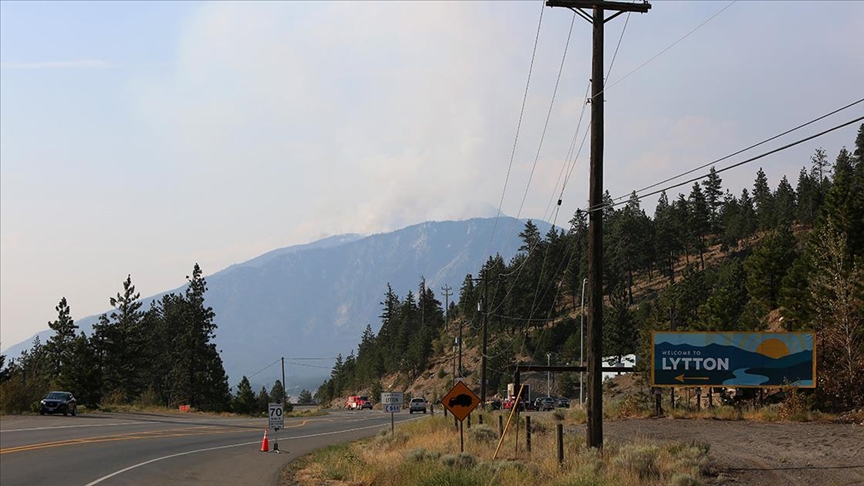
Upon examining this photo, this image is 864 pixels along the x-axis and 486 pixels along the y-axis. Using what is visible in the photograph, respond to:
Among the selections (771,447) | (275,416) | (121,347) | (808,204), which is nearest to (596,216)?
(771,447)

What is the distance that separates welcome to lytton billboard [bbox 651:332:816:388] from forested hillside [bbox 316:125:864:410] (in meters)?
15.0

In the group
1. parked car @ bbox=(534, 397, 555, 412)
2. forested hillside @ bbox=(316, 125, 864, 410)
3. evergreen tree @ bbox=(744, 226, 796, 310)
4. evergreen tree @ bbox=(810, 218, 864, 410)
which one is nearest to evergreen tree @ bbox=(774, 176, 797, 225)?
forested hillside @ bbox=(316, 125, 864, 410)

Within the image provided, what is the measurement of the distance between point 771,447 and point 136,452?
71.7 ft

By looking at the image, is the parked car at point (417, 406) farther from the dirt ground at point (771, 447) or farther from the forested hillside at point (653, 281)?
the dirt ground at point (771, 447)

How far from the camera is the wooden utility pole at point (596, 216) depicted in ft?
69.7

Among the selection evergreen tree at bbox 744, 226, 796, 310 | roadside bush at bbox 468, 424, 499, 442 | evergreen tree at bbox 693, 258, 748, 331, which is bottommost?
roadside bush at bbox 468, 424, 499, 442

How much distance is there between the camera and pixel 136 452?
3128 centimetres

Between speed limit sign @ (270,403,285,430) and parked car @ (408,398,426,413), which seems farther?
parked car @ (408,398,426,413)

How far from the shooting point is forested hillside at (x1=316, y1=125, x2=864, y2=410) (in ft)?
236

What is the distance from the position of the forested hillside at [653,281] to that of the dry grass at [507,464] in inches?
1286

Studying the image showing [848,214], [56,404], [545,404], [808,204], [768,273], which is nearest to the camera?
[56,404]

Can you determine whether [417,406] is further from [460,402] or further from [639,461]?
[639,461]

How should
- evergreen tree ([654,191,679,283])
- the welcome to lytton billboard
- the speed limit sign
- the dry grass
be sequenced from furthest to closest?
evergreen tree ([654,191,679,283]) → the welcome to lytton billboard → the speed limit sign → the dry grass

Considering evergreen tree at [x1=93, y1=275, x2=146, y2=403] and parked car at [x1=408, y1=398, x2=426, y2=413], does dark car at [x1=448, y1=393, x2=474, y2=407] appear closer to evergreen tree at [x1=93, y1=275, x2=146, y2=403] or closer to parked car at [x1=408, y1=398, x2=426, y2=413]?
parked car at [x1=408, y1=398, x2=426, y2=413]
